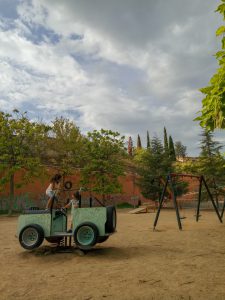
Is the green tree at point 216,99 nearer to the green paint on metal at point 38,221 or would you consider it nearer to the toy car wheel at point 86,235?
the toy car wheel at point 86,235

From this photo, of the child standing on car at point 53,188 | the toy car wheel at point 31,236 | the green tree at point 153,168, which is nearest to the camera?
the toy car wheel at point 31,236

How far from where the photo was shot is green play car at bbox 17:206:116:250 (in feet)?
27.2

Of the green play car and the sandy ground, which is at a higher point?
the green play car

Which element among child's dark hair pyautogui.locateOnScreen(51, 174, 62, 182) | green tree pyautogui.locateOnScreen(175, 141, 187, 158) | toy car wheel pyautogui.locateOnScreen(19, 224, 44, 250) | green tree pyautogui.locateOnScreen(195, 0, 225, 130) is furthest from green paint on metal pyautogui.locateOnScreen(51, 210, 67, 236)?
green tree pyautogui.locateOnScreen(175, 141, 187, 158)

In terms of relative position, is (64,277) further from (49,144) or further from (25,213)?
(49,144)

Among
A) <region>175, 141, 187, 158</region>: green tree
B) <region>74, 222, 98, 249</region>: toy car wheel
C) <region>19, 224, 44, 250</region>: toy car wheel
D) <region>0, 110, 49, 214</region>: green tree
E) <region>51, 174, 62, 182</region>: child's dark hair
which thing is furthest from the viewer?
<region>175, 141, 187, 158</region>: green tree

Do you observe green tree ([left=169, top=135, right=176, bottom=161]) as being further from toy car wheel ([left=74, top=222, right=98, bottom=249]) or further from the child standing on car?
toy car wheel ([left=74, top=222, right=98, bottom=249])

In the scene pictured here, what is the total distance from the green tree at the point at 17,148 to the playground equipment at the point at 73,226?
693 inches

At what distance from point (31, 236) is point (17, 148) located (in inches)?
740

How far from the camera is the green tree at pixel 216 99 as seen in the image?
215 inches

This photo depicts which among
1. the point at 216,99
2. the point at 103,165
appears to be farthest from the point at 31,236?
the point at 103,165

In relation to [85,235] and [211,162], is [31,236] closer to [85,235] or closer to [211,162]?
[85,235]

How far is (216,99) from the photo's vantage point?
18.1 feet

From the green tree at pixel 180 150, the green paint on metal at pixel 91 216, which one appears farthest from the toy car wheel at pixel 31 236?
the green tree at pixel 180 150
